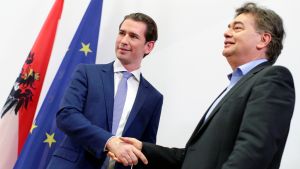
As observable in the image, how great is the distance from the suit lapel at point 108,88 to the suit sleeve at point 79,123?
10 cm

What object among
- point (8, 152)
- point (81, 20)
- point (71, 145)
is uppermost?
point (81, 20)

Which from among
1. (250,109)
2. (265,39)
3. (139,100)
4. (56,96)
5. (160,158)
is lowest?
(160,158)

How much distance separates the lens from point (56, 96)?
2.72 meters

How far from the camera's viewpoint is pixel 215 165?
4.92 ft

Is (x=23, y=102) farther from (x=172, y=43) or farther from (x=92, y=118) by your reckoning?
(x=172, y=43)

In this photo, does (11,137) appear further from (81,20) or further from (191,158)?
(191,158)

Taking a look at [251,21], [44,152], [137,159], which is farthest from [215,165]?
[44,152]

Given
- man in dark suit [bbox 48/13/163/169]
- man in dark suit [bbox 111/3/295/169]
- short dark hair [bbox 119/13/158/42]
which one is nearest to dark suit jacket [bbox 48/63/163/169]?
man in dark suit [bbox 48/13/163/169]

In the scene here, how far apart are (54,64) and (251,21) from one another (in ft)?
5.49

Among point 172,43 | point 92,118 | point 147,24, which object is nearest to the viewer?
point 92,118

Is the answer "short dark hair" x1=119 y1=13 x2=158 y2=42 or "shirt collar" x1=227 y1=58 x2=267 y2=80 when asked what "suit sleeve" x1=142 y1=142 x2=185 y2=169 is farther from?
"short dark hair" x1=119 y1=13 x2=158 y2=42

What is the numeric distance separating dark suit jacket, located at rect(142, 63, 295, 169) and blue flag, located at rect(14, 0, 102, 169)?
1273 mm

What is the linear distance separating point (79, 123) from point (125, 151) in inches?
10.5

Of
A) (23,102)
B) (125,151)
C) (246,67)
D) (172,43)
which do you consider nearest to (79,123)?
(125,151)
